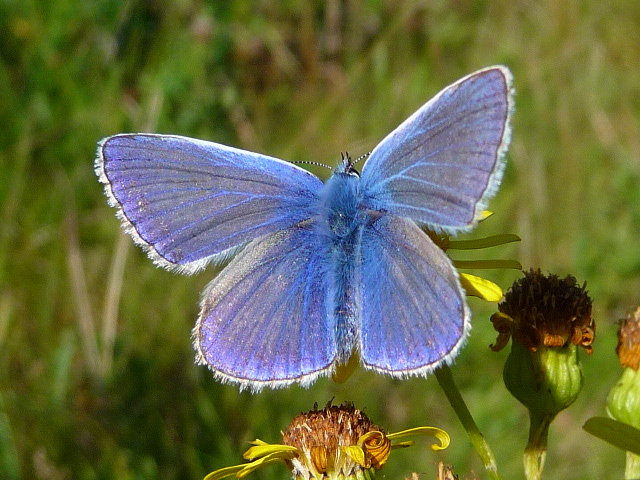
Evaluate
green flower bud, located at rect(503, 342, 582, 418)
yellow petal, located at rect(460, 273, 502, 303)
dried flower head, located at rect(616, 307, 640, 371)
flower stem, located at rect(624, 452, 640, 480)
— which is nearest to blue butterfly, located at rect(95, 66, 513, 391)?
yellow petal, located at rect(460, 273, 502, 303)

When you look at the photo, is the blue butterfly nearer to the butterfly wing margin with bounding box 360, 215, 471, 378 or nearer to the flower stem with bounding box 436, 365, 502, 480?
the butterfly wing margin with bounding box 360, 215, 471, 378

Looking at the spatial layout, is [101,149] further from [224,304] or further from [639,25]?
[639,25]

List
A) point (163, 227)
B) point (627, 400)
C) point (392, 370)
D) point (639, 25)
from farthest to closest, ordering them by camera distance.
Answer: point (639, 25), point (163, 227), point (627, 400), point (392, 370)

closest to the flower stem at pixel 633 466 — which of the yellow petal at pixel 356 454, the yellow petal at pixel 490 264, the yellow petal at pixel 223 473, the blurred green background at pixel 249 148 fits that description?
the yellow petal at pixel 490 264

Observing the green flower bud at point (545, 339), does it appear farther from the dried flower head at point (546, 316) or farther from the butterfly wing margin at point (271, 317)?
the butterfly wing margin at point (271, 317)

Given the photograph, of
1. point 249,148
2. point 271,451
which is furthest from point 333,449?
point 249,148

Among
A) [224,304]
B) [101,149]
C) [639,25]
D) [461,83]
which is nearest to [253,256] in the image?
[224,304]
